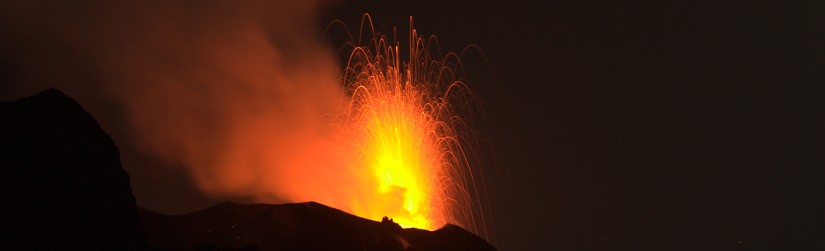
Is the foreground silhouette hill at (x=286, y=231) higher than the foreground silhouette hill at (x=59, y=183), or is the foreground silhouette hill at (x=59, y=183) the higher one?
the foreground silhouette hill at (x=59, y=183)

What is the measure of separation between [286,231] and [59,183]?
57.1ft

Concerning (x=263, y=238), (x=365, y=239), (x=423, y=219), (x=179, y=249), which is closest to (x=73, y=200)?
(x=179, y=249)

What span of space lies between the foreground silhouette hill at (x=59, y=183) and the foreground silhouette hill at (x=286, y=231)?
13.2 m

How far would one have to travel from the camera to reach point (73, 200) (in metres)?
20.0

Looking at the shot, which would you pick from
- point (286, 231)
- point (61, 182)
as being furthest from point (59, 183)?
point (286, 231)

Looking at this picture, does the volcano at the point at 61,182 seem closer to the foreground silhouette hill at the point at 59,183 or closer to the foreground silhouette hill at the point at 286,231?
the foreground silhouette hill at the point at 59,183

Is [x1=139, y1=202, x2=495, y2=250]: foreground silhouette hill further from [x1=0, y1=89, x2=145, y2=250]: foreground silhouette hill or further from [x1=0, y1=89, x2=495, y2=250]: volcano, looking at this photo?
[x1=0, y1=89, x2=145, y2=250]: foreground silhouette hill

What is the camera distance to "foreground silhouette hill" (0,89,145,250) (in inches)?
742

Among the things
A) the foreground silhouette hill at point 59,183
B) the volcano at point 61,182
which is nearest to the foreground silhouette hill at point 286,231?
the volcano at point 61,182

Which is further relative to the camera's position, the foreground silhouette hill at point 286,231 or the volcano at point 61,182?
the foreground silhouette hill at point 286,231

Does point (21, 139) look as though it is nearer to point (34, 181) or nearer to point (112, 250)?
point (34, 181)

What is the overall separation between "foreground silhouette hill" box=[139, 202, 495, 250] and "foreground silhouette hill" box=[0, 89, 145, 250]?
13.2 metres

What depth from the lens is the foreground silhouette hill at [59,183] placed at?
18859mm

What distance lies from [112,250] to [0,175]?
12.5ft
